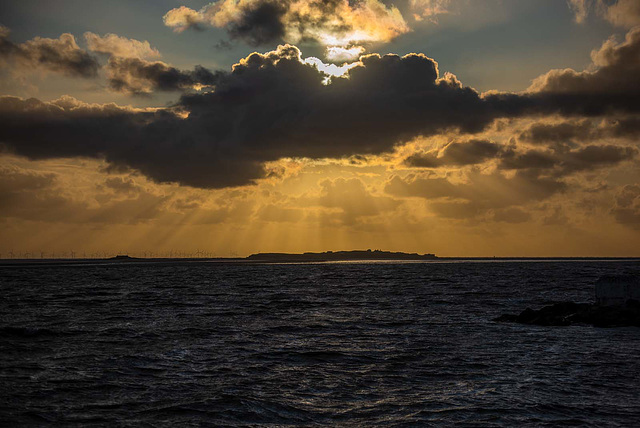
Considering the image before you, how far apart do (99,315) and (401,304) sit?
33798 mm

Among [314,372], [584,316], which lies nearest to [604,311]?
[584,316]

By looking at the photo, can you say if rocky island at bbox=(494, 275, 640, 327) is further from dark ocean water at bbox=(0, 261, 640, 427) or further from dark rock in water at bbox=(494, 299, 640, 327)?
dark ocean water at bbox=(0, 261, 640, 427)

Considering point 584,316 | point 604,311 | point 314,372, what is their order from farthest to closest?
point 584,316 < point 604,311 < point 314,372

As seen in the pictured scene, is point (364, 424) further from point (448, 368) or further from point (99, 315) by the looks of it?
point (99, 315)

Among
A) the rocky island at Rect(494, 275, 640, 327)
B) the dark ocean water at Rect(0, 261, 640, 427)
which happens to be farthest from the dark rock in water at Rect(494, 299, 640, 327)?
the dark ocean water at Rect(0, 261, 640, 427)

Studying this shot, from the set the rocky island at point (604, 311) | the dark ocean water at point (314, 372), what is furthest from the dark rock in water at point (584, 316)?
the dark ocean water at point (314, 372)

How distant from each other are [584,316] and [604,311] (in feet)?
5.29

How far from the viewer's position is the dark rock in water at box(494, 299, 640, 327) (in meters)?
44.0

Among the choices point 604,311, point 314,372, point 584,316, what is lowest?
point 314,372

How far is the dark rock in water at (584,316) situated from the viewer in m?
44.0

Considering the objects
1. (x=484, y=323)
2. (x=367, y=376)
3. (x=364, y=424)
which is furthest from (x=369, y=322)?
(x=364, y=424)

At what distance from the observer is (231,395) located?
22422 millimetres

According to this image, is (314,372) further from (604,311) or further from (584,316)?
(604,311)

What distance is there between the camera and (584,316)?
153ft
